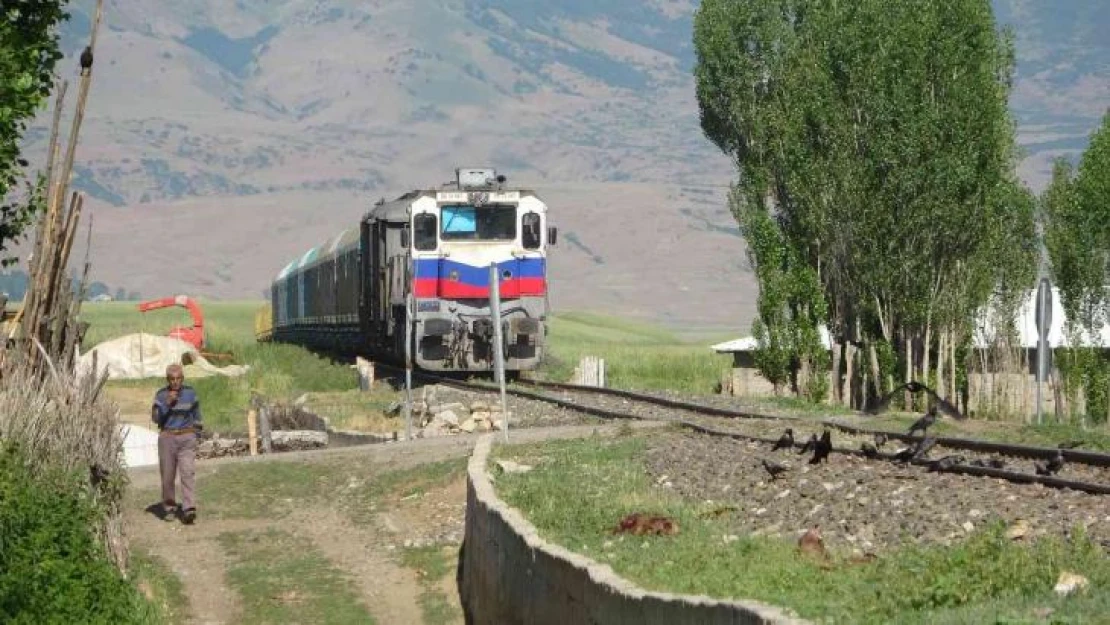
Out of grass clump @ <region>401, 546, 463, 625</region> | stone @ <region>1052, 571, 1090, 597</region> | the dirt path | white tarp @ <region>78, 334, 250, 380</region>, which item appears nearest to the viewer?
stone @ <region>1052, 571, 1090, 597</region>

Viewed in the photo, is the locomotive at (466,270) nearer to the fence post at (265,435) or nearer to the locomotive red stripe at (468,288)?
the locomotive red stripe at (468,288)

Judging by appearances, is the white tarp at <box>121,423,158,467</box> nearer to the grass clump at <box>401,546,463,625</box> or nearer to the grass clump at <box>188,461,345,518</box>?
the grass clump at <box>188,461,345,518</box>

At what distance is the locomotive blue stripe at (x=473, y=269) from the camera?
4250cm

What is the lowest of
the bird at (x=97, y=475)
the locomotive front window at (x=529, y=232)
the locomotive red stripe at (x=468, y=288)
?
the bird at (x=97, y=475)

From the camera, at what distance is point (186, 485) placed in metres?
23.3

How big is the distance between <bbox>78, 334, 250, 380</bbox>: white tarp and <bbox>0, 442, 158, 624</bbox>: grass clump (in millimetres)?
39246

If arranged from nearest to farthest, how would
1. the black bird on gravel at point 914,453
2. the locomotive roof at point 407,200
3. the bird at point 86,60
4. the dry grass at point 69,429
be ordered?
the dry grass at point 69,429
the bird at point 86,60
the black bird on gravel at point 914,453
the locomotive roof at point 407,200

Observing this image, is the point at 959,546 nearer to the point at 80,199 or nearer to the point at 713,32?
the point at 80,199

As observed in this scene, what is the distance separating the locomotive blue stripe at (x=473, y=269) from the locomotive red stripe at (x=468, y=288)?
0.34 ft

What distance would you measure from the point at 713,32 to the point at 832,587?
51715 mm

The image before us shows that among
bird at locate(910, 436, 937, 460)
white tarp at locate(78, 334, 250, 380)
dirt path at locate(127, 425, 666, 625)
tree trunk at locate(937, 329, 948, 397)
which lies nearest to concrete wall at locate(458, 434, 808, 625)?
dirt path at locate(127, 425, 666, 625)

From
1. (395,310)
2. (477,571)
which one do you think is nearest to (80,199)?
(477,571)

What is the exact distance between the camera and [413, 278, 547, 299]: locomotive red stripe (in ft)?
139

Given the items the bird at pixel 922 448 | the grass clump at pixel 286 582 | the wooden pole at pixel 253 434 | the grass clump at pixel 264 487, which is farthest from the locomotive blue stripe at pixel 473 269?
the bird at pixel 922 448
